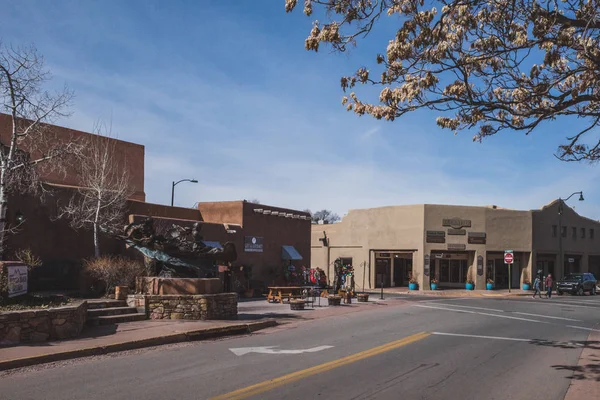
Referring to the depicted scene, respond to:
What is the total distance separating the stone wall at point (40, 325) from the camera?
10.9 meters

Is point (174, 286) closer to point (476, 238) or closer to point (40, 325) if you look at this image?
point (40, 325)

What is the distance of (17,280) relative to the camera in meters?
12.7

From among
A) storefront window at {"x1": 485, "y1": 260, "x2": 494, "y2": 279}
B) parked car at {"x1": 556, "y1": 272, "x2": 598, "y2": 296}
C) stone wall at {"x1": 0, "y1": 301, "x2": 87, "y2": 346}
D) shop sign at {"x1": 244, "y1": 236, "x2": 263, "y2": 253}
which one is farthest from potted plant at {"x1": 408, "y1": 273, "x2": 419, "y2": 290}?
stone wall at {"x1": 0, "y1": 301, "x2": 87, "y2": 346}

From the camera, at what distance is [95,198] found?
69.3 ft

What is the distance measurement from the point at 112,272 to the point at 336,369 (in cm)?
1088

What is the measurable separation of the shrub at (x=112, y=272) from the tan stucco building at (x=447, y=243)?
982 inches

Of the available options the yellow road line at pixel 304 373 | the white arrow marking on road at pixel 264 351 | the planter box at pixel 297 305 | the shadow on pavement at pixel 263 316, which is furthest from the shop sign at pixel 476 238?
the white arrow marking on road at pixel 264 351

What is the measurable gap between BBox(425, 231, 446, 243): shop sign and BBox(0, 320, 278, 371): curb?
28349 millimetres

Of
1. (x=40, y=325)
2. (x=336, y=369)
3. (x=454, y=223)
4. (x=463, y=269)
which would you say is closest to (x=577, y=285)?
(x=463, y=269)

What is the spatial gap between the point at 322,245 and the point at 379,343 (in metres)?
37.6

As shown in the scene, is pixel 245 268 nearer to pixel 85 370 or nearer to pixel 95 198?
pixel 95 198

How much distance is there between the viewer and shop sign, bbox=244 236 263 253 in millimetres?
30156

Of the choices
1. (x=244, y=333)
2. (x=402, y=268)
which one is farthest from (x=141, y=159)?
(x=402, y=268)

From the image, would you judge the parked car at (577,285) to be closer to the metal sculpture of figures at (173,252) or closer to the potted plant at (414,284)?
the potted plant at (414,284)
